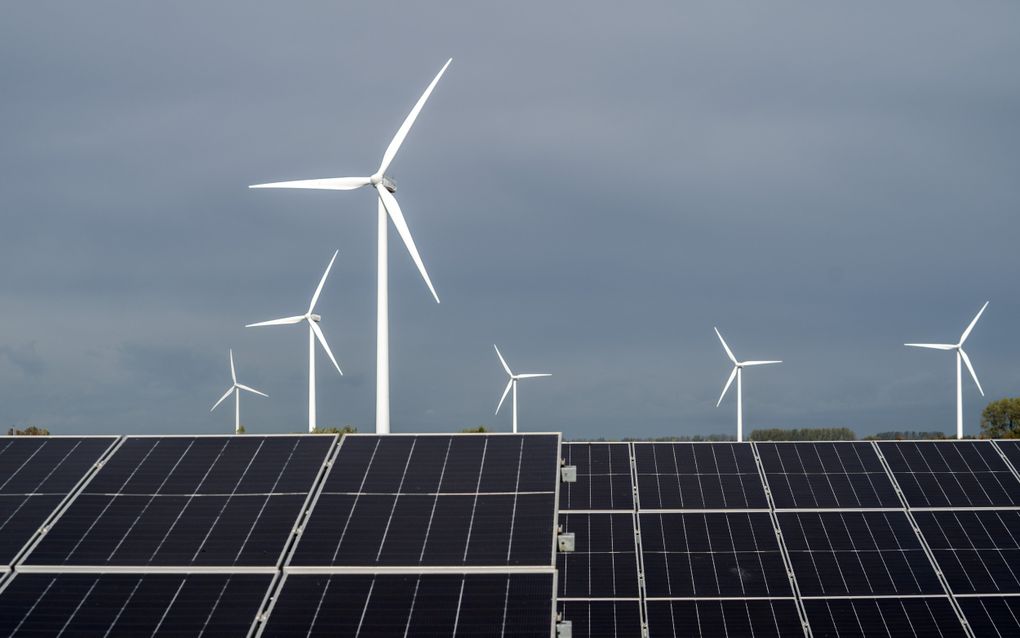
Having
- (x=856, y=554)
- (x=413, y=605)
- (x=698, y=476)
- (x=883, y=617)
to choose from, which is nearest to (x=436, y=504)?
(x=413, y=605)

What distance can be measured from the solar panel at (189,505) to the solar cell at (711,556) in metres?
14.5

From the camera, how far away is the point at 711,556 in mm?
40844

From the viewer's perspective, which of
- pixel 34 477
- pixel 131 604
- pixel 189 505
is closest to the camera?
pixel 131 604

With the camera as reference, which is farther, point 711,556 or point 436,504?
point 711,556

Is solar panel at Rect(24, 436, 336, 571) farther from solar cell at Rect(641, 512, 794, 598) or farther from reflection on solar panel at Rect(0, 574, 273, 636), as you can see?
solar cell at Rect(641, 512, 794, 598)

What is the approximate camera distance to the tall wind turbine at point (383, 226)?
133 ft

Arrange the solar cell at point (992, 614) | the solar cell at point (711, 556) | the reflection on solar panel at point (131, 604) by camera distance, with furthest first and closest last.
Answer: the solar cell at point (711, 556)
the solar cell at point (992, 614)
the reflection on solar panel at point (131, 604)

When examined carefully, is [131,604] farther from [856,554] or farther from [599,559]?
[856,554]

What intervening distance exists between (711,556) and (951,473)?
39.7 feet

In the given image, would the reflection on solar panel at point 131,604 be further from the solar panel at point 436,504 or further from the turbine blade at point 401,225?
the turbine blade at point 401,225

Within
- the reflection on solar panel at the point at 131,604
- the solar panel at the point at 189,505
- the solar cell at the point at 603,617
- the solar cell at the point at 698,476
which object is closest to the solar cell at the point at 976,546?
the solar cell at the point at 698,476

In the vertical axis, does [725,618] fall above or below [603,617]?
above

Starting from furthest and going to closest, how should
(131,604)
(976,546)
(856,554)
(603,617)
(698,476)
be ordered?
1. (698,476)
2. (976,546)
3. (856,554)
4. (603,617)
5. (131,604)

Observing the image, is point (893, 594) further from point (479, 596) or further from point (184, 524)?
point (184, 524)
